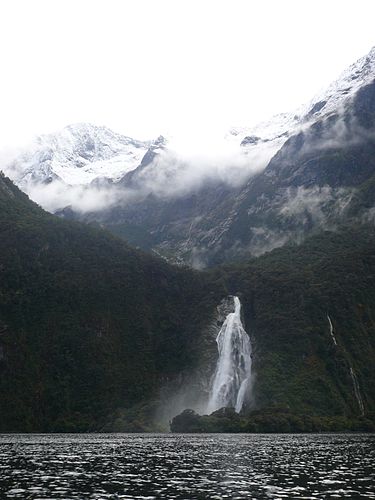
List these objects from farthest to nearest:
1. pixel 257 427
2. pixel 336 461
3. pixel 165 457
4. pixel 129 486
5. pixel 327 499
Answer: pixel 257 427 → pixel 165 457 → pixel 336 461 → pixel 129 486 → pixel 327 499

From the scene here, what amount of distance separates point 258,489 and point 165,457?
3992cm

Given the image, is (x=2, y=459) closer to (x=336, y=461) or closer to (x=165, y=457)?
(x=165, y=457)

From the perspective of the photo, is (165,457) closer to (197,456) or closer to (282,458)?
(197,456)

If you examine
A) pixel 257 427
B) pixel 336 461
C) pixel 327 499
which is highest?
pixel 257 427

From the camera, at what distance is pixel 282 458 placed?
88625 mm

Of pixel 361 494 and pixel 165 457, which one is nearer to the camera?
pixel 361 494

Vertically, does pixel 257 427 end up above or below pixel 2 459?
above

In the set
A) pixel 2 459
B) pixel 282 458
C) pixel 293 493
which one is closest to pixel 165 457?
pixel 282 458

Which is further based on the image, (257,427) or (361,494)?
(257,427)

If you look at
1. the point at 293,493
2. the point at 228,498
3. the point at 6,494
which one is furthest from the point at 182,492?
the point at 6,494

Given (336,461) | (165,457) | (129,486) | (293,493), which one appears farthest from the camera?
(165,457)

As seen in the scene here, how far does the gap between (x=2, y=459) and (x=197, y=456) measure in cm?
2636

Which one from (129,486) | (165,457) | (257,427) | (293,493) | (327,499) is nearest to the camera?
(327,499)

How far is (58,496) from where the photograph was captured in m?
49.9
